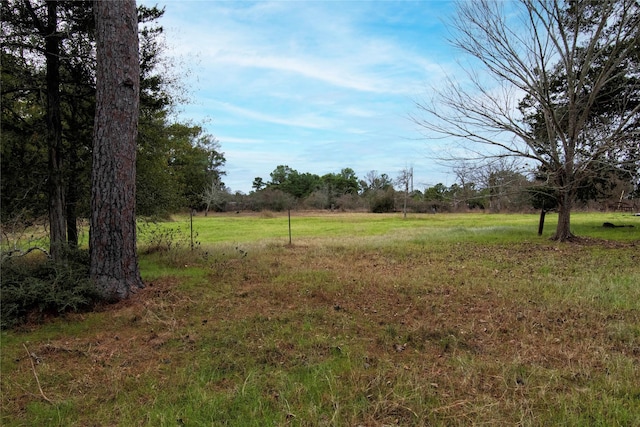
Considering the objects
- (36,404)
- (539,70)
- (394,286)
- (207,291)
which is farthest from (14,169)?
(539,70)

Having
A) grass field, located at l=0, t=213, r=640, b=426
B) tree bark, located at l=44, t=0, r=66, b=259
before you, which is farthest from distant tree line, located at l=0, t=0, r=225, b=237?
grass field, located at l=0, t=213, r=640, b=426

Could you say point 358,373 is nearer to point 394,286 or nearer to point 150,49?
point 394,286

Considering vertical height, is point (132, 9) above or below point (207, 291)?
above

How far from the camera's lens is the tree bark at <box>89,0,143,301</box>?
4656 millimetres

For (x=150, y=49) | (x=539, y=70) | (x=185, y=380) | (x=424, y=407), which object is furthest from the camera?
(x=539, y=70)

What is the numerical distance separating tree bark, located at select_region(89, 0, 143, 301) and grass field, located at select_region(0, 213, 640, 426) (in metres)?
0.53

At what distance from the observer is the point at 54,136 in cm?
623

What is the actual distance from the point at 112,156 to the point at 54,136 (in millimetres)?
2495

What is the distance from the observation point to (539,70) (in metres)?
11.5

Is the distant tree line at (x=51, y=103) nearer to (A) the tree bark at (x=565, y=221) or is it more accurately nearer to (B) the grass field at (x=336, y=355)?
(B) the grass field at (x=336, y=355)

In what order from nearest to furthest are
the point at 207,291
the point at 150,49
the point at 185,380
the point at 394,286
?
1. the point at 185,380
2. the point at 207,291
3. the point at 394,286
4. the point at 150,49

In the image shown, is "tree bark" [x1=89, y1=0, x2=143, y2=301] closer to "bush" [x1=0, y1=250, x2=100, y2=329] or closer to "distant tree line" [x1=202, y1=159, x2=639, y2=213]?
"bush" [x1=0, y1=250, x2=100, y2=329]

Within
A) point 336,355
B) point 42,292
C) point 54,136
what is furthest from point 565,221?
point 54,136

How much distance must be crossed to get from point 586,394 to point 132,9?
633cm
